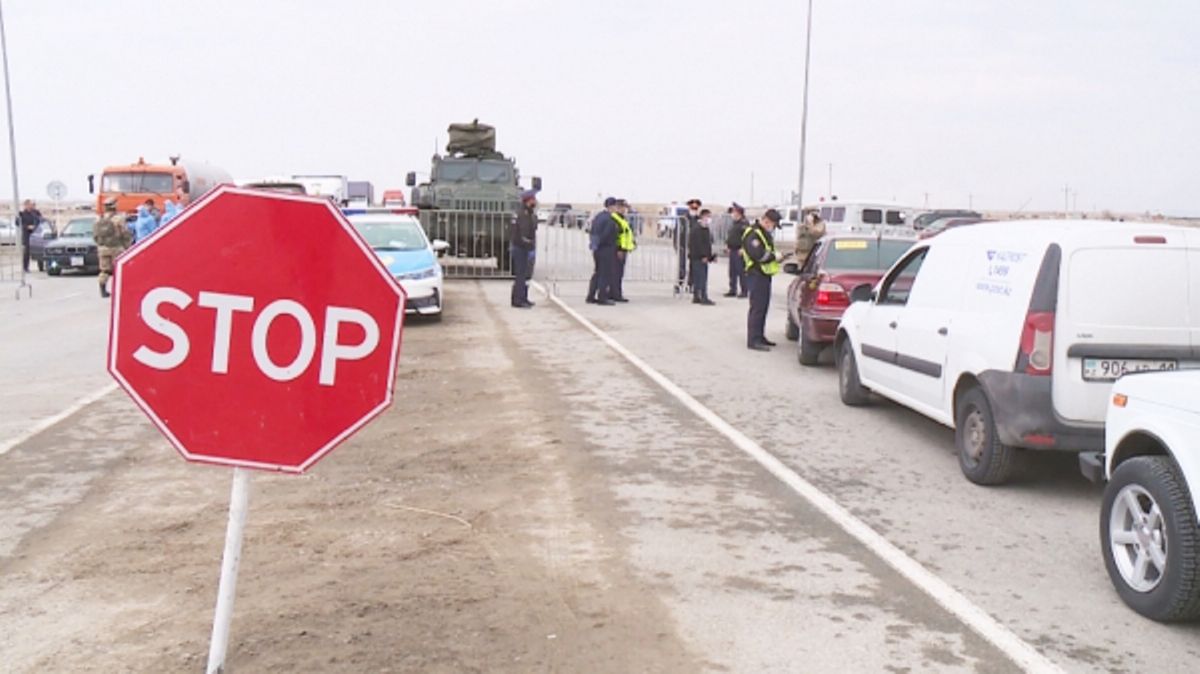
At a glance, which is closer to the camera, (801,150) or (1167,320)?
(1167,320)

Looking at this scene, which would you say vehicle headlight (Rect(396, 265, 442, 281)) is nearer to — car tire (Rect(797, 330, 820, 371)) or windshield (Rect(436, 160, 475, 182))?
car tire (Rect(797, 330, 820, 371))

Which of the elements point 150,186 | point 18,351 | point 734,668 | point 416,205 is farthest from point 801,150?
point 734,668

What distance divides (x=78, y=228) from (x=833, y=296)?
24.1 meters

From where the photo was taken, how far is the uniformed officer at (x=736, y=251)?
19609 millimetres

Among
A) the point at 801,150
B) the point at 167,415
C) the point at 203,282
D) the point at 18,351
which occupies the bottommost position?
the point at 18,351

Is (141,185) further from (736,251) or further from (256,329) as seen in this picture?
(256,329)

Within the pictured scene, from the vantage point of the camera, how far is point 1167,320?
6.76 metres

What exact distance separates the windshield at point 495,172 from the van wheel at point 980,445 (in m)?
21.6

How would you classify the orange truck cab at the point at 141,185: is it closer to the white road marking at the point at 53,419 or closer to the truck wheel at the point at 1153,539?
the white road marking at the point at 53,419

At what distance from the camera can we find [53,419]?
9.25 metres

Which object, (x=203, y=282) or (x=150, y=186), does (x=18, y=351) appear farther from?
(x=150, y=186)

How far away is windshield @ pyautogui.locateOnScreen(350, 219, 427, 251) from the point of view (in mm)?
17531

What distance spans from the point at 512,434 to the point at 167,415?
202 inches

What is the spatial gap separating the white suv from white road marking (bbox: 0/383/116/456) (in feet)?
23.1
